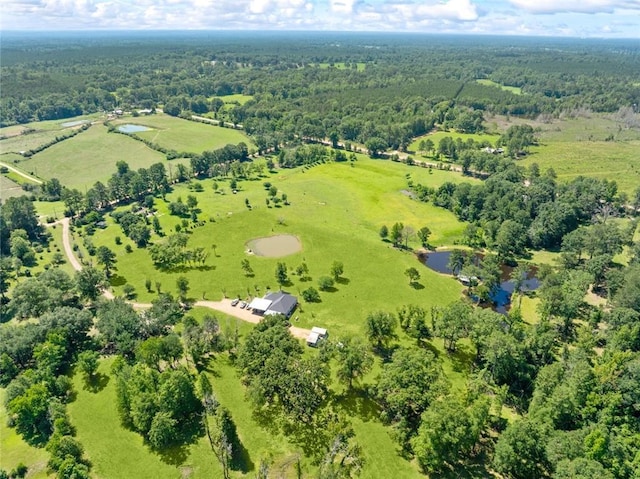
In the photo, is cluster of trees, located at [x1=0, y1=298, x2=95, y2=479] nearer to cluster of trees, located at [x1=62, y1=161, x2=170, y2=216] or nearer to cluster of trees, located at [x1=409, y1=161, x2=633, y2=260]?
cluster of trees, located at [x1=62, y1=161, x2=170, y2=216]

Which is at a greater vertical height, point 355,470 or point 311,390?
point 311,390

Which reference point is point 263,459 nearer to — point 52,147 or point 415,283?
point 415,283

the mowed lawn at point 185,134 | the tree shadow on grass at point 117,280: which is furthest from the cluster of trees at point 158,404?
the mowed lawn at point 185,134

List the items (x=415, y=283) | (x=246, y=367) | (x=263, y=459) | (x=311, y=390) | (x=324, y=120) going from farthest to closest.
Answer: (x=324, y=120)
(x=415, y=283)
(x=246, y=367)
(x=311, y=390)
(x=263, y=459)

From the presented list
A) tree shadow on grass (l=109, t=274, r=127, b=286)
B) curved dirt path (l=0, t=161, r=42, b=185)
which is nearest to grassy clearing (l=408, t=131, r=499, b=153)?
tree shadow on grass (l=109, t=274, r=127, b=286)

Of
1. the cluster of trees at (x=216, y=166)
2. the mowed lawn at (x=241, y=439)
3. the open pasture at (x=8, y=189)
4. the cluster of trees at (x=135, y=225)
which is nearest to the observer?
the mowed lawn at (x=241, y=439)

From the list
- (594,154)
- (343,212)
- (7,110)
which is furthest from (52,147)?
(594,154)

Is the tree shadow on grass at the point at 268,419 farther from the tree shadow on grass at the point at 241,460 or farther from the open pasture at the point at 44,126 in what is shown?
the open pasture at the point at 44,126
